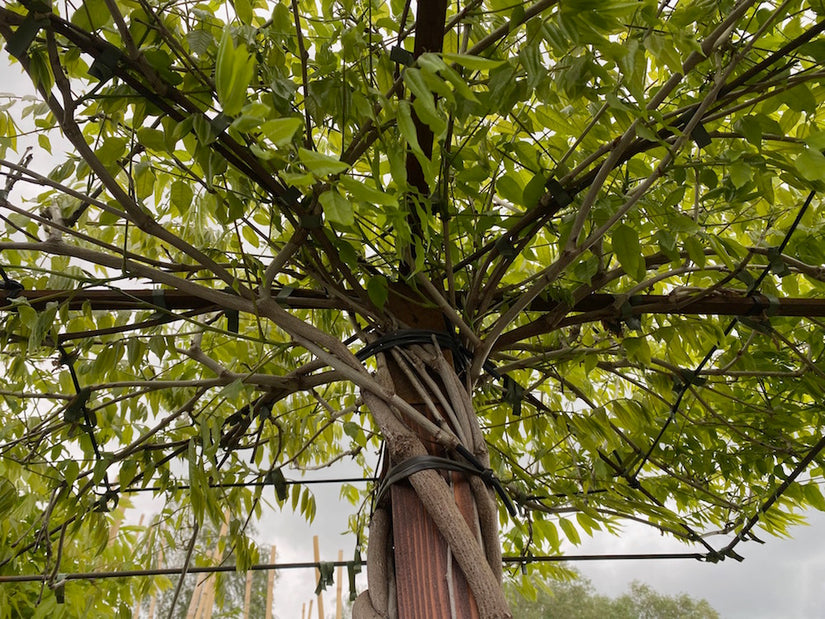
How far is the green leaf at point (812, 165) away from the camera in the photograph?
48 centimetres

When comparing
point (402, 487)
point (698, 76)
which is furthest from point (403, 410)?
point (698, 76)

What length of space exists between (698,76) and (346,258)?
41 cm

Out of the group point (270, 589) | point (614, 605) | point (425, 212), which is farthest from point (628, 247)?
point (270, 589)

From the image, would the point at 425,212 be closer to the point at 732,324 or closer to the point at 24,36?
the point at 24,36

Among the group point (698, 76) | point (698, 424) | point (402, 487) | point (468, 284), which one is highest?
point (698, 76)

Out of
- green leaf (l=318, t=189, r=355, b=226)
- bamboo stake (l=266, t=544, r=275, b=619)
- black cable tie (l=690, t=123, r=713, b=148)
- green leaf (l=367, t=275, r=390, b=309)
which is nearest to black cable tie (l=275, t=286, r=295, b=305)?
green leaf (l=367, t=275, r=390, b=309)

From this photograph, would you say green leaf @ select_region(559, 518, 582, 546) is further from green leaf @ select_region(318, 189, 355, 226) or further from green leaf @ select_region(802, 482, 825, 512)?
green leaf @ select_region(318, 189, 355, 226)

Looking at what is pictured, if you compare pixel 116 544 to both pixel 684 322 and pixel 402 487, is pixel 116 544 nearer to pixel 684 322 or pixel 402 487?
pixel 402 487

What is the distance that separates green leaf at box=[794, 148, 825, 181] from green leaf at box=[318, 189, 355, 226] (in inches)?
13.7

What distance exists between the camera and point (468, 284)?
2.58 ft

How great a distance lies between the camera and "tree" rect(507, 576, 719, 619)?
205 centimetres

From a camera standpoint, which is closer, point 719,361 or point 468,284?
point 468,284

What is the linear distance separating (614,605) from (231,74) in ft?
7.41

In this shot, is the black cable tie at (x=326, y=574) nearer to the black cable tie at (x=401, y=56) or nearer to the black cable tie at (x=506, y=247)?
the black cable tie at (x=506, y=247)
